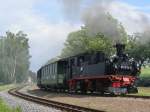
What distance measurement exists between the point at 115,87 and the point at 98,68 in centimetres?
205

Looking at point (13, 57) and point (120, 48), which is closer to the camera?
point (120, 48)

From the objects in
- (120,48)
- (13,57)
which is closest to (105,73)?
(120,48)

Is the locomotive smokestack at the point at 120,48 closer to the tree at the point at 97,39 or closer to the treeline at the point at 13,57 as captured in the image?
the tree at the point at 97,39

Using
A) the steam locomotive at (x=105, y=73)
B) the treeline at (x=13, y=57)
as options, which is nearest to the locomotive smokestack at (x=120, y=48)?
the steam locomotive at (x=105, y=73)

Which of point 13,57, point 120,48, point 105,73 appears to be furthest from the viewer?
point 13,57

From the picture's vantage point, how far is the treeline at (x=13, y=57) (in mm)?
124000

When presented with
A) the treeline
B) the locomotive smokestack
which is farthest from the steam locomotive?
the treeline

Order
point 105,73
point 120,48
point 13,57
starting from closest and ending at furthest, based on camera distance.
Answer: point 105,73
point 120,48
point 13,57

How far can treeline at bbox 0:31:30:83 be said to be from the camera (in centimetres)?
12400

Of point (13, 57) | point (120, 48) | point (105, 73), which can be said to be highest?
point (13, 57)

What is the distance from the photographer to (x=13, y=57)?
416 ft

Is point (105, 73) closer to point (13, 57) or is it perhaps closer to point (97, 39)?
point (97, 39)

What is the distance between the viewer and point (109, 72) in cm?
3216

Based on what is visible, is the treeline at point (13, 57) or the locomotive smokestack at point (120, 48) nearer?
the locomotive smokestack at point (120, 48)
